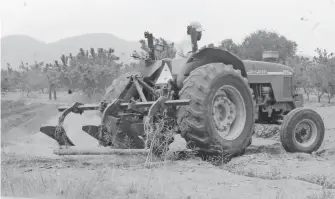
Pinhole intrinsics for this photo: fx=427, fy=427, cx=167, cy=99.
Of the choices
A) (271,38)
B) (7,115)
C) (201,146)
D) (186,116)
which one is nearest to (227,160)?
(201,146)

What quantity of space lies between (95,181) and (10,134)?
4.39 metres

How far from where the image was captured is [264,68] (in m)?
8.75

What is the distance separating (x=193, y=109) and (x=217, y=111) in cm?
93

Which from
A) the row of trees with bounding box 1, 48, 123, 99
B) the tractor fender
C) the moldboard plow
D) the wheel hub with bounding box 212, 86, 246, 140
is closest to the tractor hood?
the tractor fender

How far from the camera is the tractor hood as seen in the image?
8.42 metres

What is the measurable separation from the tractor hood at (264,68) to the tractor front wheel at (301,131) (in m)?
1.10

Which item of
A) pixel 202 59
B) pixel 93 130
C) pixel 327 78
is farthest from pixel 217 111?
pixel 327 78

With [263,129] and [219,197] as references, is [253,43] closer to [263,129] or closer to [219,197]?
[263,129]

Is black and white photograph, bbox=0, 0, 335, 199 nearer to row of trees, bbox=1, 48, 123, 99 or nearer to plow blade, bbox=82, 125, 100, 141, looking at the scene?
plow blade, bbox=82, 125, 100, 141

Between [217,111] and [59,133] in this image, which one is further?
[217,111]

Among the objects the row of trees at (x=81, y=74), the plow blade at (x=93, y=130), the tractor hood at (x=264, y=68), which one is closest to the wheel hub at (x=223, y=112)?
the tractor hood at (x=264, y=68)

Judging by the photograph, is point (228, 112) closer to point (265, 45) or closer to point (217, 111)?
point (217, 111)

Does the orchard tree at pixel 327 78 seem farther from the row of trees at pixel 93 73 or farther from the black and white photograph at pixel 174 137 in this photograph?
the black and white photograph at pixel 174 137

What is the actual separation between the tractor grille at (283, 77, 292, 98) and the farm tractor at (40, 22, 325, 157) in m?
0.48
